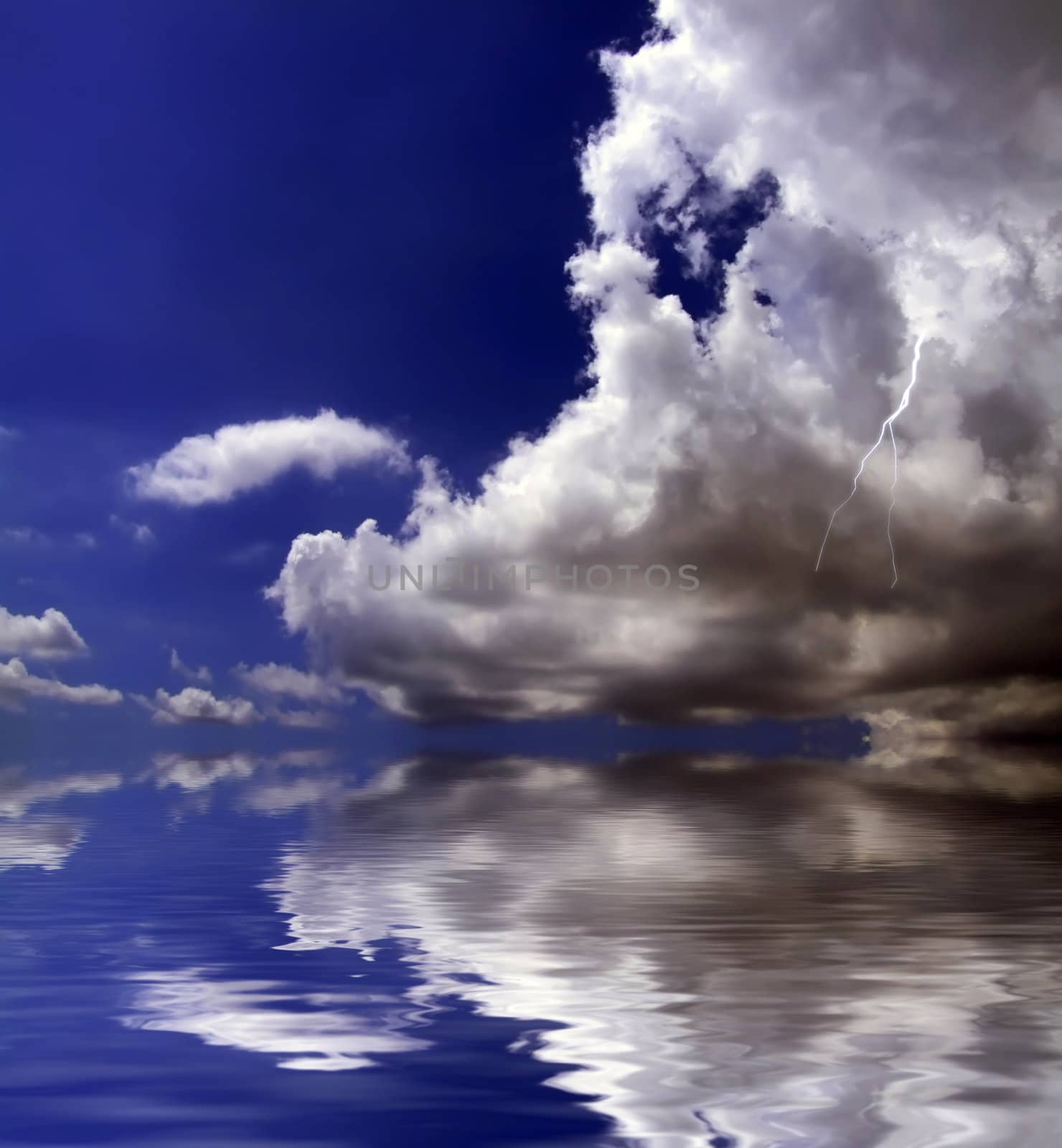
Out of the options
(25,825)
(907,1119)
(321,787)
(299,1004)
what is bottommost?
(907,1119)

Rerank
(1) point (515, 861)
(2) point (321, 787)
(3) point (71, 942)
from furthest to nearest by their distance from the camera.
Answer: (2) point (321, 787) → (1) point (515, 861) → (3) point (71, 942)

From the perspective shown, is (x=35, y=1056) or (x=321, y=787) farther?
(x=321, y=787)

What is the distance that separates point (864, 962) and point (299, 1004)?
510 cm

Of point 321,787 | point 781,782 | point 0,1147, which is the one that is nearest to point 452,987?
point 0,1147

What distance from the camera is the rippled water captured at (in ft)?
19.4

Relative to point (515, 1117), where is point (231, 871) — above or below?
above

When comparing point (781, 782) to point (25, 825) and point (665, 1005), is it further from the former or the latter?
point (665, 1005)

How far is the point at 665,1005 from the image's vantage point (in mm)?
8039

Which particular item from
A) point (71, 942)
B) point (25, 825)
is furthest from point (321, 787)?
point (71, 942)

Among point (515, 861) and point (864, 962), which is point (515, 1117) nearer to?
point (864, 962)

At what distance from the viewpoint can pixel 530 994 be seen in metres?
8.44

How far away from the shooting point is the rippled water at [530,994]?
5918mm

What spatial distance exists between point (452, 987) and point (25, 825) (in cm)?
1836

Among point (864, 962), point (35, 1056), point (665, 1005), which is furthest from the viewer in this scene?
point (864, 962)
